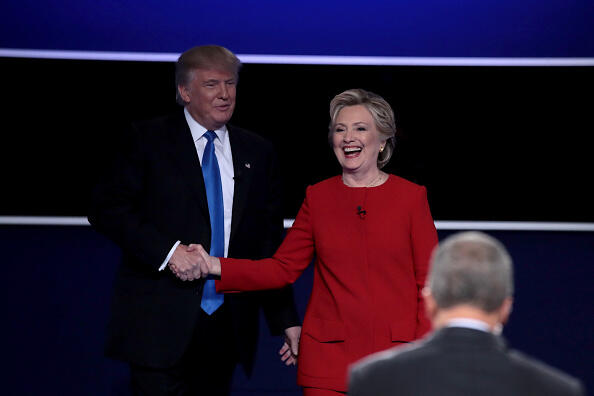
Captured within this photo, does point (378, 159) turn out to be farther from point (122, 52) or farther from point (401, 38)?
point (122, 52)

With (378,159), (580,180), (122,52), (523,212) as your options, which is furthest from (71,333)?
(580,180)

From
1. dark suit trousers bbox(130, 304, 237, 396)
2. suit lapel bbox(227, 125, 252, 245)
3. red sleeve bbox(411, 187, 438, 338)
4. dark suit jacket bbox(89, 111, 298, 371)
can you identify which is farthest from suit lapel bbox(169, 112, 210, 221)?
red sleeve bbox(411, 187, 438, 338)

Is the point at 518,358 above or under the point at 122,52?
under

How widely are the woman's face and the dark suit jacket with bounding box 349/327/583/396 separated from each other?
1489 mm

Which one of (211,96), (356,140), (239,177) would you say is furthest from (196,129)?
(356,140)

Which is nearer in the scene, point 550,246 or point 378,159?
point 378,159

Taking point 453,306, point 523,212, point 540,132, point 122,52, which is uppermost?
point 122,52

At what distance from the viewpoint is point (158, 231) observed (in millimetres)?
3145

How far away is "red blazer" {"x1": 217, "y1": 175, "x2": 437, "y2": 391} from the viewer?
9.40ft

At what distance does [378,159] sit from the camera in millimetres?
3197

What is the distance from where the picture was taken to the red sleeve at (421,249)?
9.46 feet

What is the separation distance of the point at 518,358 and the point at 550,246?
3.08 m

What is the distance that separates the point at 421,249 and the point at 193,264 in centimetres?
80

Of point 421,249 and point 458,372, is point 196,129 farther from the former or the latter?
point 458,372
